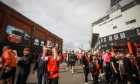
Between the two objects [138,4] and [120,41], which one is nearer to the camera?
[138,4]

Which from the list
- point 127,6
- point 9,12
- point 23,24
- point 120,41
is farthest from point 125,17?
point 9,12

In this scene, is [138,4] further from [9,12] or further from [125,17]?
[9,12]

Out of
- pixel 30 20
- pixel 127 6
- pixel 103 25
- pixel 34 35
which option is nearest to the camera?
pixel 30 20

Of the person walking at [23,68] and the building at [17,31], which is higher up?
the building at [17,31]

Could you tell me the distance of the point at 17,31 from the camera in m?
13.6

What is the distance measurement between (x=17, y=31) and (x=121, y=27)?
31989 mm

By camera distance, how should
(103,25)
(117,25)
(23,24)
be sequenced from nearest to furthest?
(23,24)
(117,25)
(103,25)

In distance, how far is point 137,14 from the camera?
31781 mm

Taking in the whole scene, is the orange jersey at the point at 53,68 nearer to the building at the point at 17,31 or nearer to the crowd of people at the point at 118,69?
A: the crowd of people at the point at 118,69

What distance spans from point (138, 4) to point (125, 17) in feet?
17.2

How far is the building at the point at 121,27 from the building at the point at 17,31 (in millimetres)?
17586

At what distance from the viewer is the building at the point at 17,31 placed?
11252 mm

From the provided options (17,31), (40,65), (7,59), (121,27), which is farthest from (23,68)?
(121,27)

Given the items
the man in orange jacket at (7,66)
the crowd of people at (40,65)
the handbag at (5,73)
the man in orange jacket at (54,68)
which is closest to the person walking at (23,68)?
the crowd of people at (40,65)
